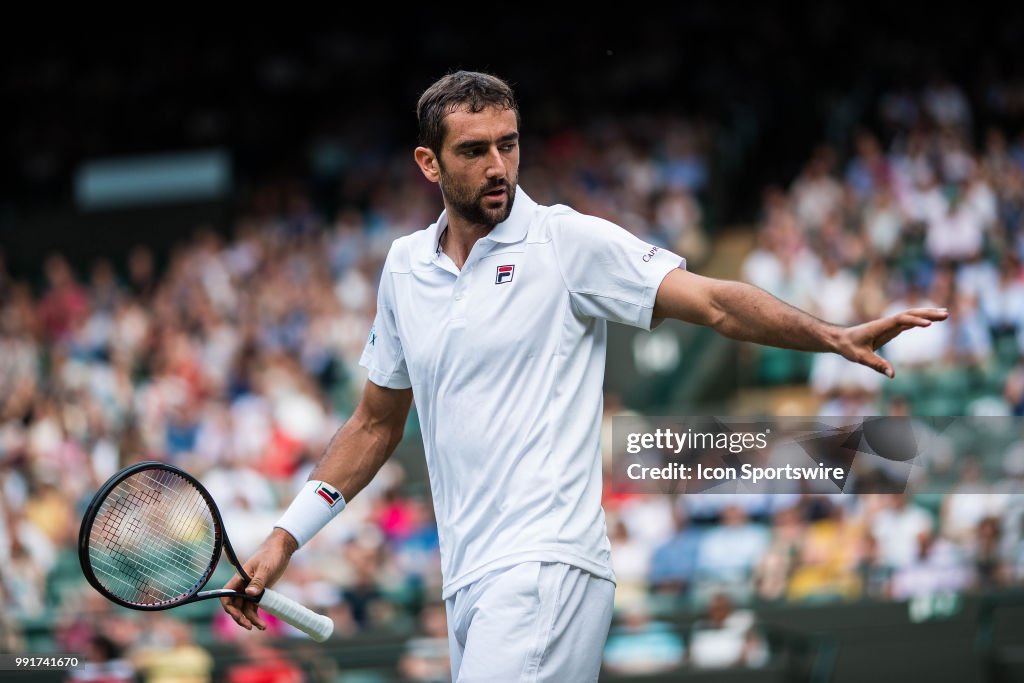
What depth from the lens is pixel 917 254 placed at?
11273mm

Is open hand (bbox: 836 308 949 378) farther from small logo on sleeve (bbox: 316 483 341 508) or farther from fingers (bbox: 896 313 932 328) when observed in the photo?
small logo on sleeve (bbox: 316 483 341 508)

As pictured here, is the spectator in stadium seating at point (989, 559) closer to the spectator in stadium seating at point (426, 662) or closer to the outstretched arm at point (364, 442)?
the spectator in stadium seating at point (426, 662)

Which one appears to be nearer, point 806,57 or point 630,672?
point 630,672

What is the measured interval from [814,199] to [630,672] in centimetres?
560

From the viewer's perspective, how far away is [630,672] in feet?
26.9

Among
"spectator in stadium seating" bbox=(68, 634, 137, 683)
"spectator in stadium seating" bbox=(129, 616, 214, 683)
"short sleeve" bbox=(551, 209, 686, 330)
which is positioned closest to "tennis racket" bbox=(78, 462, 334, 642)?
"short sleeve" bbox=(551, 209, 686, 330)

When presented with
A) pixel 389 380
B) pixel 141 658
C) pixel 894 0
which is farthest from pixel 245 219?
pixel 389 380

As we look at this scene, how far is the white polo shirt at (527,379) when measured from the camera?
144 inches

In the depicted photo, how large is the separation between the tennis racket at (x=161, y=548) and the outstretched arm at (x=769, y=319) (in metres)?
1.32

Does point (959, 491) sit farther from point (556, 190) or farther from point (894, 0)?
point (894, 0)

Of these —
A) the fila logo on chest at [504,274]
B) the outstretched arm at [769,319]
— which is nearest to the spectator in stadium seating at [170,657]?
the fila logo on chest at [504,274]

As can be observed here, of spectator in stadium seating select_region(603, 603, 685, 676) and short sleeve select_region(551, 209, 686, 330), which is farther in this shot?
spectator in stadium seating select_region(603, 603, 685, 676)

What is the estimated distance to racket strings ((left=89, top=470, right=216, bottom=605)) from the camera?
13.8 ft

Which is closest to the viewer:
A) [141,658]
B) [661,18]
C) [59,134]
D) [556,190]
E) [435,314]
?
[435,314]
